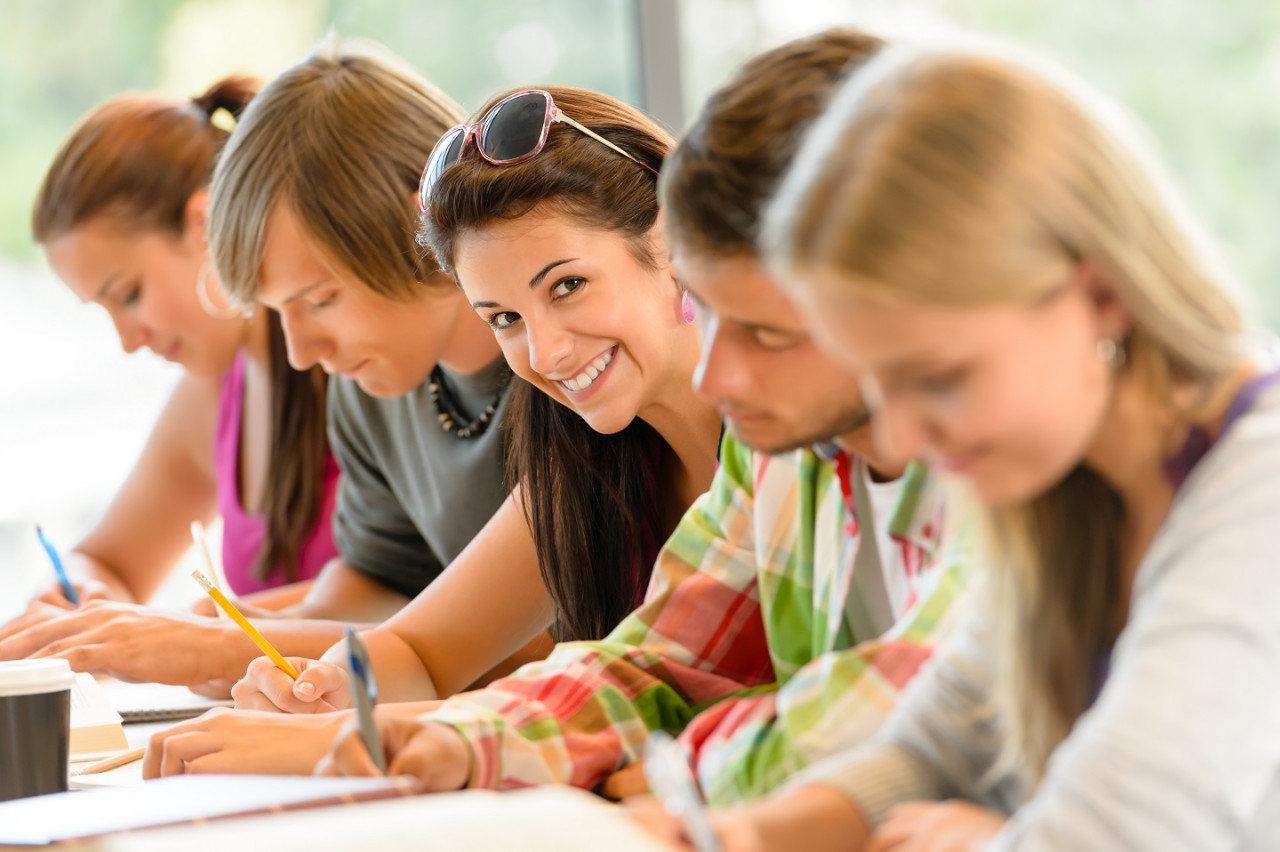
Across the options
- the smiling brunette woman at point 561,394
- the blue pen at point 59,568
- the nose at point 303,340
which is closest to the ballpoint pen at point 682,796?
the smiling brunette woman at point 561,394

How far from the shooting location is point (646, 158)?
138cm

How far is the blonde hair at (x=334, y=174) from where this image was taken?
1604 mm

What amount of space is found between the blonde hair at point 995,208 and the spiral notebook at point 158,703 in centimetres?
105

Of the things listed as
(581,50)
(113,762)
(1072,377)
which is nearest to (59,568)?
(113,762)

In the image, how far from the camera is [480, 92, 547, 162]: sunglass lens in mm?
1319

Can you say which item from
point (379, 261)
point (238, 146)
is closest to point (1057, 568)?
point (379, 261)

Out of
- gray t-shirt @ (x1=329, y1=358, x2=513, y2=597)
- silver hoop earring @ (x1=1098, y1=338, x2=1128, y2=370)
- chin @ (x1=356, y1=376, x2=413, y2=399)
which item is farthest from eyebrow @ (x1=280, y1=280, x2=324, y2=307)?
silver hoop earring @ (x1=1098, y1=338, x2=1128, y2=370)

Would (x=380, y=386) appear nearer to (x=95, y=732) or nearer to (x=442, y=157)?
(x=442, y=157)

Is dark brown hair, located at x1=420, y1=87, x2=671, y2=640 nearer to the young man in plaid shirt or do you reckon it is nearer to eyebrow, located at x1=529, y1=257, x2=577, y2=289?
eyebrow, located at x1=529, y1=257, x2=577, y2=289

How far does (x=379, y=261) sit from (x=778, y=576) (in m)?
0.73

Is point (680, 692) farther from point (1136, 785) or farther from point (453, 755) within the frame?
point (1136, 785)

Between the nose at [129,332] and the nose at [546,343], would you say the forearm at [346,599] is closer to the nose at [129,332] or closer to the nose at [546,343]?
the nose at [129,332]

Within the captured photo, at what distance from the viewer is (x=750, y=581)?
3.80 feet

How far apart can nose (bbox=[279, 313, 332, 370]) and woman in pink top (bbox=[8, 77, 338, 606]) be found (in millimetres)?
412
